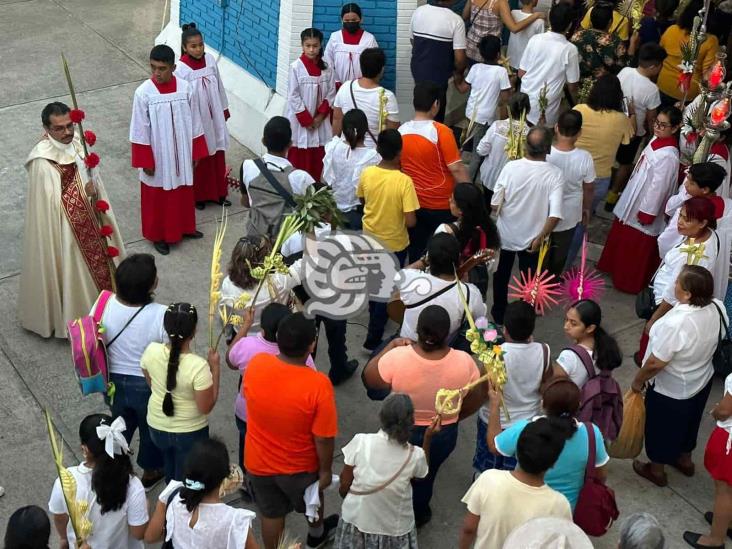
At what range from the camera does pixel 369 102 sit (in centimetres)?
766

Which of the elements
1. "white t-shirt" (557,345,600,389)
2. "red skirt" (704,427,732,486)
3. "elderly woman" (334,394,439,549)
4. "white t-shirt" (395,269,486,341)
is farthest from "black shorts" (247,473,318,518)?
"red skirt" (704,427,732,486)

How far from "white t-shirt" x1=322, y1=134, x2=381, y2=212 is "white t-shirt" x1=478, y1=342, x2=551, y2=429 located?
2.16 metres

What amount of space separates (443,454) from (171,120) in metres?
3.77

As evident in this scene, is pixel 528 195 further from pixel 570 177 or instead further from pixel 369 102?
pixel 369 102

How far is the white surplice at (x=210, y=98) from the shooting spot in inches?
316

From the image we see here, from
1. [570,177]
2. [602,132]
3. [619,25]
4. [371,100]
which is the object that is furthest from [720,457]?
[619,25]

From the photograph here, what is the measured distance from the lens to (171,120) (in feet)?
25.1

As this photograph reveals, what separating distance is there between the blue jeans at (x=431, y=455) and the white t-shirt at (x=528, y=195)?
2.00 meters

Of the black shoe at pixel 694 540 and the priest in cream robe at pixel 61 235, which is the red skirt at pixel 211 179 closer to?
the priest in cream robe at pixel 61 235

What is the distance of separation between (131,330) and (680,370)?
3040 mm

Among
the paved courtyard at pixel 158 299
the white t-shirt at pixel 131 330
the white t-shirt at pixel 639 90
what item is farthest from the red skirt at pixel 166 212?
the white t-shirt at pixel 639 90

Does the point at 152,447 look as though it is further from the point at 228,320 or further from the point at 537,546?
the point at 537,546

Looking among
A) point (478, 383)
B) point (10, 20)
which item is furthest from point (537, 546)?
point (10, 20)

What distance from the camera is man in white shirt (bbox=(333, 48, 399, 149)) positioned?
24.9 feet
